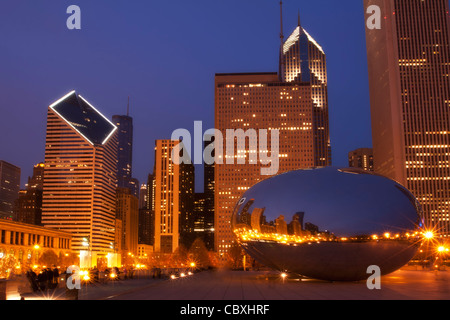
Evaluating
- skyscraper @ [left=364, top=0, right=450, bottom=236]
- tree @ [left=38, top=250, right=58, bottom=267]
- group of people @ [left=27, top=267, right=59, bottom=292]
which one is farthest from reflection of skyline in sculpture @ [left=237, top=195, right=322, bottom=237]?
skyscraper @ [left=364, top=0, right=450, bottom=236]

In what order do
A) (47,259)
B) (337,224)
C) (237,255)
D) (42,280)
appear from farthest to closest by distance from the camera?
1. (237,255)
2. (47,259)
3. (42,280)
4. (337,224)

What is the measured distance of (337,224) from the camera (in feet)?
84.9

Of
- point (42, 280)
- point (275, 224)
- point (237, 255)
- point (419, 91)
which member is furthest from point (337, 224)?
point (419, 91)

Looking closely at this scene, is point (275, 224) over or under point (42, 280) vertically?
over

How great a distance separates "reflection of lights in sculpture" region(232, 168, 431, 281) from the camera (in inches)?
1022

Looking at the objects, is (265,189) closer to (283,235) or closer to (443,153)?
(283,235)

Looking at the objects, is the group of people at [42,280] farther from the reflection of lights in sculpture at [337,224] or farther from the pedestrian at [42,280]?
the reflection of lights in sculpture at [337,224]

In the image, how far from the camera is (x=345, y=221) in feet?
85.0

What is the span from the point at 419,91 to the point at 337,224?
157 meters

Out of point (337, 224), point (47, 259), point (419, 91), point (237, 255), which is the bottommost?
point (47, 259)

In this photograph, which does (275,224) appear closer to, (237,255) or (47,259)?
(237,255)

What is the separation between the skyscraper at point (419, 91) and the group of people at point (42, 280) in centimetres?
15411

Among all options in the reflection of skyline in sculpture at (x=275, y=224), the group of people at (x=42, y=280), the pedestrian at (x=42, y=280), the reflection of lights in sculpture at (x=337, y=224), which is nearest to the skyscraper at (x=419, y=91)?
the reflection of lights in sculpture at (x=337, y=224)
